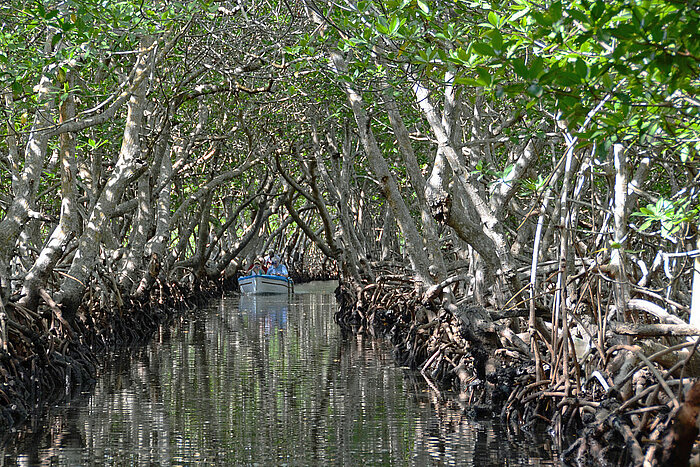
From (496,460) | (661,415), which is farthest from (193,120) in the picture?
(661,415)

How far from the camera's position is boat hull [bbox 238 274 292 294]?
27.9 meters

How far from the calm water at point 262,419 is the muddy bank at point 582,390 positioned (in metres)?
0.29

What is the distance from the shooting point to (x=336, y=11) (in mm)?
8523

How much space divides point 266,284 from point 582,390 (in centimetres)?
2220

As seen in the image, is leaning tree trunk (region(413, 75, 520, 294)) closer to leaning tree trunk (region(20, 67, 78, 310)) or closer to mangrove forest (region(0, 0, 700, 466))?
mangrove forest (region(0, 0, 700, 466))

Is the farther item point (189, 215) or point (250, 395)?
point (189, 215)

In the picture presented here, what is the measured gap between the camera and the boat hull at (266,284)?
2791 cm

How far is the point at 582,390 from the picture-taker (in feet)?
20.6

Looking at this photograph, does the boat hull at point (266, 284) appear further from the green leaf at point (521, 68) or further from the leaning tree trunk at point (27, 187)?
the green leaf at point (521, 68)

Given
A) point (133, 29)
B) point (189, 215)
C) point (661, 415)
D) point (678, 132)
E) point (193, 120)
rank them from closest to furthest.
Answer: point (678, 132) < point (661, 415) < point (133, 29) < point (193, 120) < point (189, 215)

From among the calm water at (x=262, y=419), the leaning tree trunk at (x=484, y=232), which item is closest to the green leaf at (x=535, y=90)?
the calm water at (x=262, y=419)

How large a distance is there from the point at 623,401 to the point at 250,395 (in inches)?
172

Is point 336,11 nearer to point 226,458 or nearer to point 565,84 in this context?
point 226,458

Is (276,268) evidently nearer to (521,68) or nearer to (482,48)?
(482,48)
